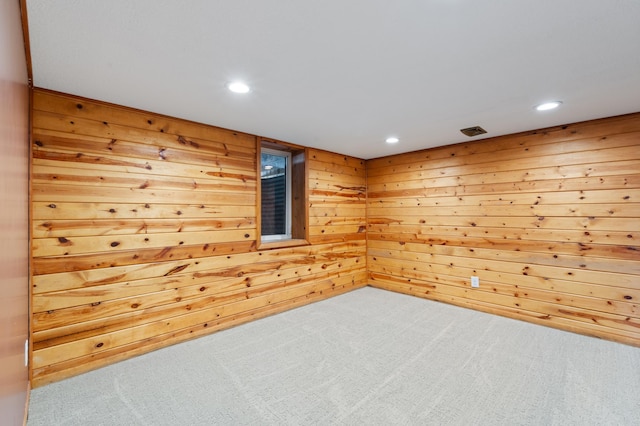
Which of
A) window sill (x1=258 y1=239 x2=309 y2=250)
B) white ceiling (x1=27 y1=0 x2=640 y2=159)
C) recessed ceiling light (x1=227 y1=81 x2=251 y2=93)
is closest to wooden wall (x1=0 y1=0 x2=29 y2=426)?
white ceiling (x1=27 y1=0 x2=640 y2=159)

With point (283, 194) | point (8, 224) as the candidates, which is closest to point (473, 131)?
point (283, 194)

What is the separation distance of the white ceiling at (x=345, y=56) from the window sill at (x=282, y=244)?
142 cm

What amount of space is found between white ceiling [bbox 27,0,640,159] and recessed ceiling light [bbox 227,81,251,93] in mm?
51

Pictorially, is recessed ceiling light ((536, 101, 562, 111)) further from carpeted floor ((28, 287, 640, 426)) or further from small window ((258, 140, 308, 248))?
small window ((258, 140, 308, 248))

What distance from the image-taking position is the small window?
362cm

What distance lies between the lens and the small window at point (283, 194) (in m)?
3.62

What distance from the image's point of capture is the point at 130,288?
236 cm

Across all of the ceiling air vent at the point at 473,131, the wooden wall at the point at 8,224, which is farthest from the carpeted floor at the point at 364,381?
the ceiling air vent at the point at 473,131

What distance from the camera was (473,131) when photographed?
3.10m

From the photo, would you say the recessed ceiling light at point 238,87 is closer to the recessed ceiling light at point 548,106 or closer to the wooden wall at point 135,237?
the wooden wall at point 135,237

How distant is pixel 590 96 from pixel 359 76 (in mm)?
1875

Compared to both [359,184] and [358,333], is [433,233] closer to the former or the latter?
[359,184]

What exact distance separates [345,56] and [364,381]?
7.01 feet

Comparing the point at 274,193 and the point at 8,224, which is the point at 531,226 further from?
the point at 8,224
